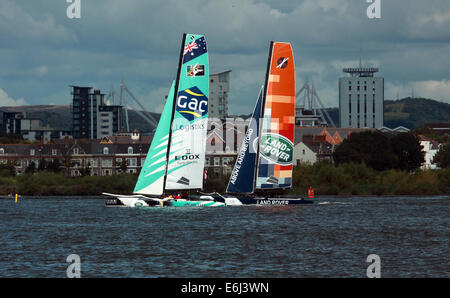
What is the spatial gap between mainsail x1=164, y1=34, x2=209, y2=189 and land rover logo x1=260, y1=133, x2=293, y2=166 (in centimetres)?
522

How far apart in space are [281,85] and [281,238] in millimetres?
25353

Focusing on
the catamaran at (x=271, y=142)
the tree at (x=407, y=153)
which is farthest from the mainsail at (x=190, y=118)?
the tree at (x=407, y=153)

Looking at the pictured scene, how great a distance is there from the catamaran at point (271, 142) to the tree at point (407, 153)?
6714cm

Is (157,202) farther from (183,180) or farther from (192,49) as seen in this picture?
(192,49)

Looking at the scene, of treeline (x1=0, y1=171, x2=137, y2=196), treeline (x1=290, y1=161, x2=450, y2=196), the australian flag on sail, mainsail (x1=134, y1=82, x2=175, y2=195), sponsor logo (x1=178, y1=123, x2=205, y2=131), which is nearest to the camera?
the australian flag on sail

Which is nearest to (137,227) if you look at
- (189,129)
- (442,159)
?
(189,129)

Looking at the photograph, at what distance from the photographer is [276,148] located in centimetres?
7800

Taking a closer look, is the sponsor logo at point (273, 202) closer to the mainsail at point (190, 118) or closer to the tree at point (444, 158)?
the mainsail at point (190, 118)

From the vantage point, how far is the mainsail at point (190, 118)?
73.9m

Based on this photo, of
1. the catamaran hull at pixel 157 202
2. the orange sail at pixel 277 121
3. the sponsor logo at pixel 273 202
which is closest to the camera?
the catamaran hull at pixel 157 202

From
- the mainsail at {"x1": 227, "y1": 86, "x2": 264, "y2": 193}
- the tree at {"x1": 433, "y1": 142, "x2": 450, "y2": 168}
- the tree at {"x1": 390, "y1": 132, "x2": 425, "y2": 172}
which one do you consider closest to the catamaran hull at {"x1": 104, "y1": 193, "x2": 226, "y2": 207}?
the mainsail at {"x1": 227, "y1": 86, "x2": 264, "y2": 193}

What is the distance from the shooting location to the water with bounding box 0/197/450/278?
3925cm

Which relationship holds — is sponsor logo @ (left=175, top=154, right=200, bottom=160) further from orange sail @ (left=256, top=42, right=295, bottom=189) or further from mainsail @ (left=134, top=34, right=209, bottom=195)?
orange sail @ (left=256, top=42, right=295, bottom=189)
